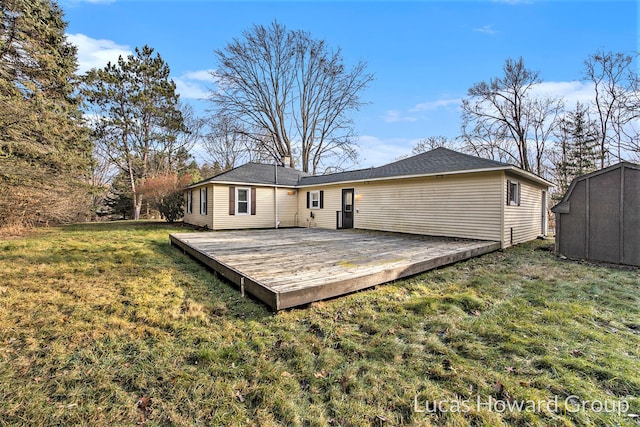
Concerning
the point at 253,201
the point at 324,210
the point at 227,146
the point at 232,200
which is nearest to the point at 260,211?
the point at 253,201

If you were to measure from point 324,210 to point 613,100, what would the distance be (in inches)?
675

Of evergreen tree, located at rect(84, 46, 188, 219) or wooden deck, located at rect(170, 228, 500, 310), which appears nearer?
wooden deck, located at rect(170, 228, 500, 310)

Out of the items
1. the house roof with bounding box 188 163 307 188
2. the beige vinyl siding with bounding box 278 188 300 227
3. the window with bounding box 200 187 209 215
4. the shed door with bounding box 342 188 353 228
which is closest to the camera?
the shed door with bounding box 342 188 353 228

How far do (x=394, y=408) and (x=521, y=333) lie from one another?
174 cm

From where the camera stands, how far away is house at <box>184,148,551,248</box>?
25.5 ft

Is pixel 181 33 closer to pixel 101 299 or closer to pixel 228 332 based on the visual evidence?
pixel 101 299

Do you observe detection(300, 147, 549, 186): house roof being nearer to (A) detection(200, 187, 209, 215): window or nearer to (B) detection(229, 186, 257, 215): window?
(B) detection(229, 186, 257, 215): window

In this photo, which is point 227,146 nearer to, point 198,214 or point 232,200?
point 198,214

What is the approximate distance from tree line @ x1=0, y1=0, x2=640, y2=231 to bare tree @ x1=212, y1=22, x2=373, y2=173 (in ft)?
0.25

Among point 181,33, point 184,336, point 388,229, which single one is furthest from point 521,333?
point 181,33

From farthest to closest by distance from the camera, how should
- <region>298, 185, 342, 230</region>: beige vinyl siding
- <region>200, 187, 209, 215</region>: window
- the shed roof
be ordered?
1. <region>200, 187, 209, 215</region>: window
2. <region>298, 185, 342, 230</region>: beige vinyl siding
3. the shed roof

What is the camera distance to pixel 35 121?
8.01 m

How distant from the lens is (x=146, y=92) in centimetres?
1905

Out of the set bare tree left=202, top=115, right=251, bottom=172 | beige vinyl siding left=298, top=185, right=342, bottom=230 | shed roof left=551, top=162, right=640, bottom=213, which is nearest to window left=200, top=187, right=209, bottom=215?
beige vinyl siding left=298, top=185, right=342, bottom=230
